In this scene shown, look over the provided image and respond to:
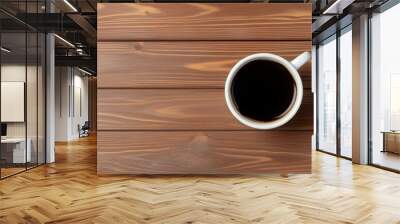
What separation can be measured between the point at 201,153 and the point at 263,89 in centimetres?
85

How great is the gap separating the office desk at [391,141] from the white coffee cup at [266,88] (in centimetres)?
239

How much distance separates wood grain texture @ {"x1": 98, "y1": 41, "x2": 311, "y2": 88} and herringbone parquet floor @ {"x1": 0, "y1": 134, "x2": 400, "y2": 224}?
958 mm

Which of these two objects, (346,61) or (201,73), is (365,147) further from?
(201,73)

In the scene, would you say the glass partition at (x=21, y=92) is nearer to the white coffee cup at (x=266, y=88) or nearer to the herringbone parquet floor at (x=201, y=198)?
the herringbone parquet floor at (x=201, y=198)

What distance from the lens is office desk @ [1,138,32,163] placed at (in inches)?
176

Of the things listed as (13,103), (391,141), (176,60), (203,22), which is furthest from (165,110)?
(391,141)

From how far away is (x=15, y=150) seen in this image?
4.77 meters

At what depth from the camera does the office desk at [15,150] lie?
447 cm

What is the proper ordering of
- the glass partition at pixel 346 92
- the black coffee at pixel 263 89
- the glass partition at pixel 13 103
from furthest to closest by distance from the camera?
the glass partition at pixel 346 92
the glass partition at pixel 13 103
the black coffee at pixel 263 89

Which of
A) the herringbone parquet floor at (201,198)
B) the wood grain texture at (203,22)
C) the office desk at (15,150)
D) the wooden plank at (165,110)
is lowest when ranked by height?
the herringbone parquet floor at (201,198)

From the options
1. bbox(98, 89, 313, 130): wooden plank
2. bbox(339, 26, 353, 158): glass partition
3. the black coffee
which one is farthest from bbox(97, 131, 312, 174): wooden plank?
bbox(339, 26, 353, 158): glass partition

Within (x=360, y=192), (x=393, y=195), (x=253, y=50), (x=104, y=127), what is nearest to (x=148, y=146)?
(x=104, y=127)

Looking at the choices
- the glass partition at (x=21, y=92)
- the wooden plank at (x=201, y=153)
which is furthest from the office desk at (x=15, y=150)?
the wooden plank at (x=201, y=153)

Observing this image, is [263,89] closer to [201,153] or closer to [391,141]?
[201,153]
